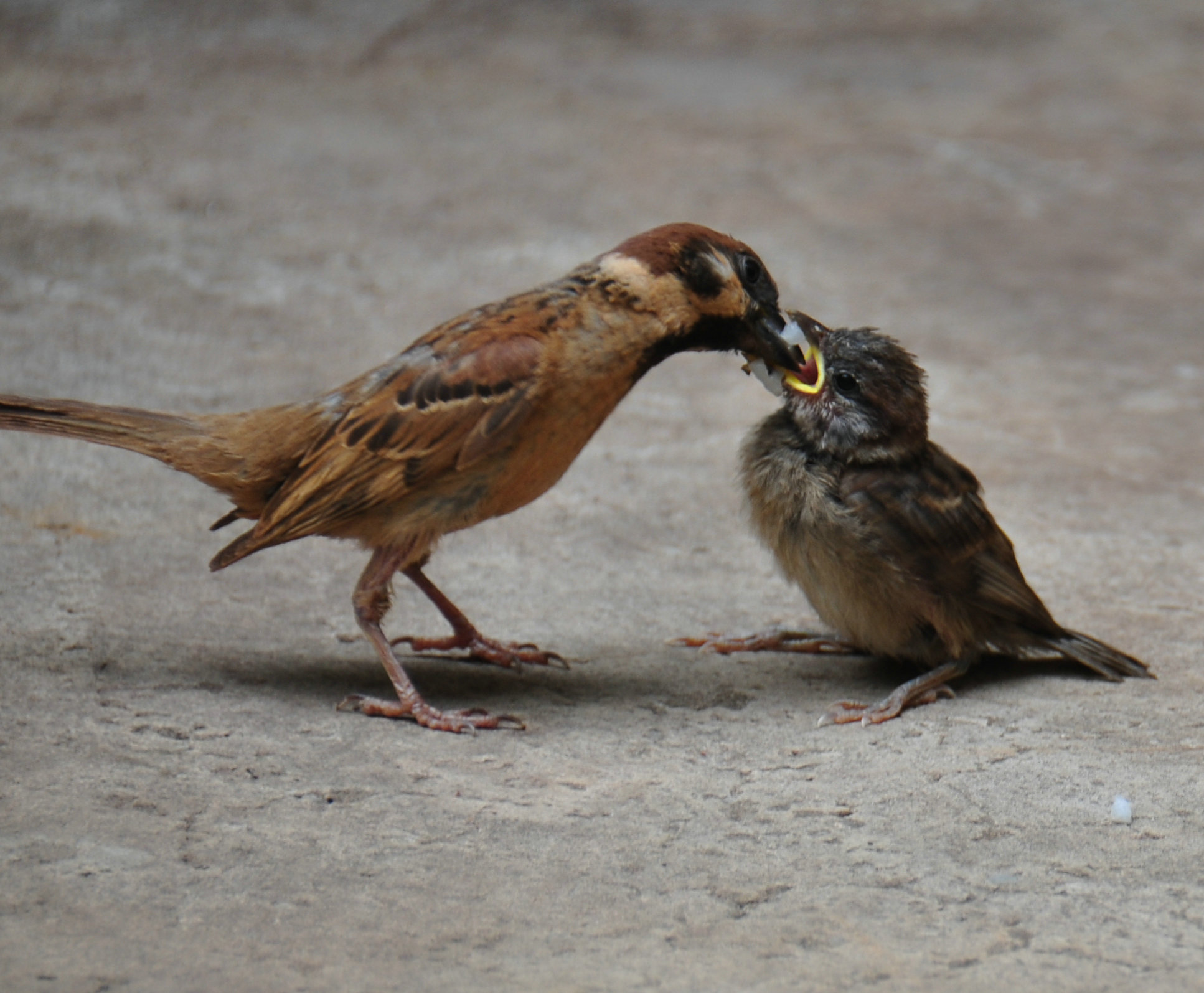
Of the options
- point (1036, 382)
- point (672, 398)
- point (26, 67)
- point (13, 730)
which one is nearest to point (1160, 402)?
point (1036, 382)

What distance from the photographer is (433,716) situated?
4.48 m

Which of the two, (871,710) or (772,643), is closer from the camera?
(871,710)

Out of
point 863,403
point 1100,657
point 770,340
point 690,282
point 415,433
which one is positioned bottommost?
point 1100,657

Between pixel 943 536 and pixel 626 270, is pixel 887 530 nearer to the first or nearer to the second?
pixel 943 536

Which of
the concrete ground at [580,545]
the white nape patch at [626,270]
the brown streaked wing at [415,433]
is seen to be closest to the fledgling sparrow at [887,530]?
the concrete ground at [580,545]

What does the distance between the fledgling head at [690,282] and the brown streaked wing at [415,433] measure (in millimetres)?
357

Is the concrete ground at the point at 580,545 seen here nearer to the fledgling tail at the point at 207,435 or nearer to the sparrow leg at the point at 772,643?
the sparrow leg at the point at 772,643

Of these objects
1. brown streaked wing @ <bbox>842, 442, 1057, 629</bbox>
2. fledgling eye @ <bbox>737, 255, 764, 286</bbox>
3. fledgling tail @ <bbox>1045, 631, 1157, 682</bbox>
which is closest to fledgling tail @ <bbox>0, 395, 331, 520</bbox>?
fledgling eye @ <bbox>737, 255, 764, 286</bbox>

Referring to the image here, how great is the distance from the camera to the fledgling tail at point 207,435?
4.62 metres

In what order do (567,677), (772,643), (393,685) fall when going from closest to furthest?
(393,685) < (567,677) < (772,643)

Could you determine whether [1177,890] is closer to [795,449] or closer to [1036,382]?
[795,449]

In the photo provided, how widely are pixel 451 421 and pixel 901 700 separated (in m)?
1.66

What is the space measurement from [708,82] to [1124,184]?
3712 millimetres

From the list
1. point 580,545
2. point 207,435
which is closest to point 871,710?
point 580,545
